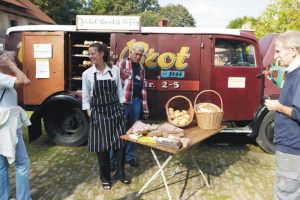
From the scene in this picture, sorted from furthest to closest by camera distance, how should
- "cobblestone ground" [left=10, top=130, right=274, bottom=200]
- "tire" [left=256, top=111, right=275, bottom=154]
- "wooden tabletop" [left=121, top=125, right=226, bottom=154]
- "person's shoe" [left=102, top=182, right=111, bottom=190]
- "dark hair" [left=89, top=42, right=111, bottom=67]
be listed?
1. "tire" [left=256, top=111, right=275, bottom=154]
2. "person's shoe" [left=102, top=182, right=111, bottom=190]
3. "cobblestone ground" [left=10, top=130, right=274, bottom=200]
4. "dark hair" [left=89, top=42, right=111, bottom=67]
5. "wooden tabletop" [left=121, top=125, right=226, bottom=154]

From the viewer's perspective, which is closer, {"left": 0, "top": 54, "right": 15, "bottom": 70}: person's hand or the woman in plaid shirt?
{"left": 0, "top": 54, "right": 15, "bottom": 70}: person's hand

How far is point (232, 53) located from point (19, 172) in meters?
4.56

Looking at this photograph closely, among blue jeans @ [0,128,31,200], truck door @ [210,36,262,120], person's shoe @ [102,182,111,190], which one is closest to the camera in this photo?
blue jeans @ [0,128,31,200]

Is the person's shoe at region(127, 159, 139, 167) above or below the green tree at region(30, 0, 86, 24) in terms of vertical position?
below

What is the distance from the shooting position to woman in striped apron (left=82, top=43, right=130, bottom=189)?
4332 millimetres

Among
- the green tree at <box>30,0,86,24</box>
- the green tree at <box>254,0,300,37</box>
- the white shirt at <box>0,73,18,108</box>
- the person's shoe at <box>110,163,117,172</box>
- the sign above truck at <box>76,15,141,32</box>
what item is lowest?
the person's shoe at <box>110,163,117,172</box>

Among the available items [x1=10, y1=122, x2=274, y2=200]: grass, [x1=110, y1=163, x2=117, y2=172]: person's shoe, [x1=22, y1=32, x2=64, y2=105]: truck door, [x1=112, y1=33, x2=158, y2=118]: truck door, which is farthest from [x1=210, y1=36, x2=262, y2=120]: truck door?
[x1=22, y1=32, x2=64, y2=105]: truck door

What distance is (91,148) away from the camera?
4.46 m

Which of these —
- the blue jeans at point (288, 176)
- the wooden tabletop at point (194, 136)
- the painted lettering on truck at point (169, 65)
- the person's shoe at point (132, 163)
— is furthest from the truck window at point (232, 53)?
the blue jeans at point (288, 176)

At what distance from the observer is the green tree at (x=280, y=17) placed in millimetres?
15180

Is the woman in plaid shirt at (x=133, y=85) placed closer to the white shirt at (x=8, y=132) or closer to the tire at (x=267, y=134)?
the white shirt at (x=8, y=132)

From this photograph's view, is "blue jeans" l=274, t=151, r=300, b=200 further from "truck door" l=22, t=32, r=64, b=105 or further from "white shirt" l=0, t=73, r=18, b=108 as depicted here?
"truck door" l=22, t=32, r=64, b=105

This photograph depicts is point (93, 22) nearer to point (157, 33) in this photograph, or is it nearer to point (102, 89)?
point (157, 33)

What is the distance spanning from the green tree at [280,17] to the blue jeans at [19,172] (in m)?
14.5
